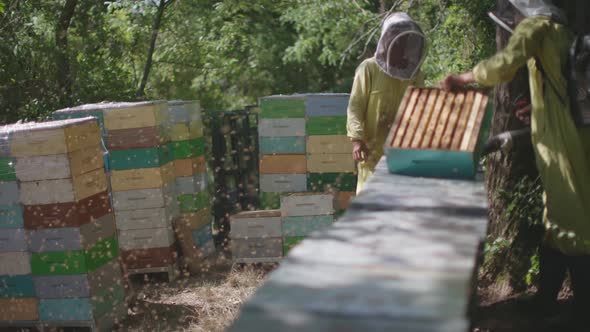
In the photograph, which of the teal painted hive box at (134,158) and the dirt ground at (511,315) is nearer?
the dirt ground at (511,315)

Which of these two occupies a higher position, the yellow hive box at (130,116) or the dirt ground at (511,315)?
the yellow hive box at (130,116)

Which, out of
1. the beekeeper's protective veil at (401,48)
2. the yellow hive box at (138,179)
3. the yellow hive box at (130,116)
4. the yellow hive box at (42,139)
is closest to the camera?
the beekeeper's protective veil at (401,48)

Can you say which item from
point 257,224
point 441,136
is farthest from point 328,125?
point 441,136

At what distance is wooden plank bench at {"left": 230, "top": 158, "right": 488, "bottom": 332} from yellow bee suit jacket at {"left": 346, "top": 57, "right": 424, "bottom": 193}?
1.52 meters

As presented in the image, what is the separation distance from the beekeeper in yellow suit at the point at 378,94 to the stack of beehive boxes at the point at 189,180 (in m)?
2.25

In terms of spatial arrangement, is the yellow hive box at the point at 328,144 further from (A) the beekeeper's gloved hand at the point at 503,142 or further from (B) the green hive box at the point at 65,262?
(A) the beekeeper's gloved hand at the point at 503,142

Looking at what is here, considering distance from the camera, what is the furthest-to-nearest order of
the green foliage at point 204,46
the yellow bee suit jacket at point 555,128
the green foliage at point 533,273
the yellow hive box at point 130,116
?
the green foliage at point 204,46 < the yellow hive box at point 130,116 < the green foliage at point 533,273 < the yellow bee suit jacket at point 555,128

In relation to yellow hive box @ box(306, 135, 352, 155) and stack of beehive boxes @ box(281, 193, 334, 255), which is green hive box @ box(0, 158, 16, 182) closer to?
stack of beehive boxes @ box(281, 193, 334, 255)

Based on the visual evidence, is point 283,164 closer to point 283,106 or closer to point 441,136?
point 283,106

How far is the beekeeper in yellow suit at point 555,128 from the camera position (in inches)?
104

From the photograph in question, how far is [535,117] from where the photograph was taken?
Result: 8.98ft

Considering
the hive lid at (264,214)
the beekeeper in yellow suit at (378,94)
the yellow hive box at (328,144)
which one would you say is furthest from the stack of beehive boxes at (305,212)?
the beekeeper in yellow suit at (378,94)

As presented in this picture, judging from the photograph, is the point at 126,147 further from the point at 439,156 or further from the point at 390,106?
the point at 439,156

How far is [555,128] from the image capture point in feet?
8.80
